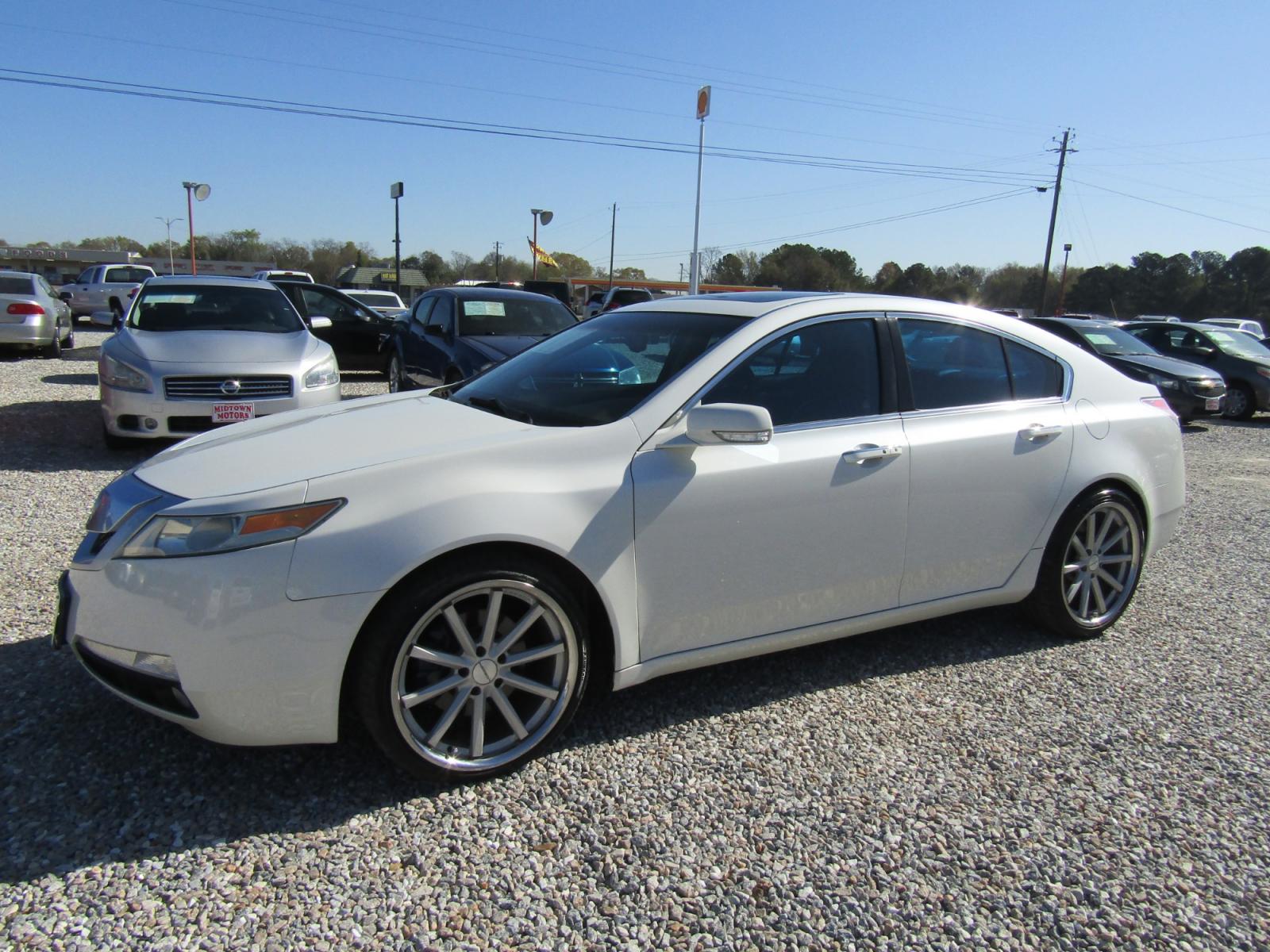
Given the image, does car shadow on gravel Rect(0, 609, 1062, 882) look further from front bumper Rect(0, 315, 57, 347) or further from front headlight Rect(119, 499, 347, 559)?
front bumper Rect(0, 315, 57, 347)

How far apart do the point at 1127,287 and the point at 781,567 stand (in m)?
71.4

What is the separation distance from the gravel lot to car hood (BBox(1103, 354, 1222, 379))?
10667 mm

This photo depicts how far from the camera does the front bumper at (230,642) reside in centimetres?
233

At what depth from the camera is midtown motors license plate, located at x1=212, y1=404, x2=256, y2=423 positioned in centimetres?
685

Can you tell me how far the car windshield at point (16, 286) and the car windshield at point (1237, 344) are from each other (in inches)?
802

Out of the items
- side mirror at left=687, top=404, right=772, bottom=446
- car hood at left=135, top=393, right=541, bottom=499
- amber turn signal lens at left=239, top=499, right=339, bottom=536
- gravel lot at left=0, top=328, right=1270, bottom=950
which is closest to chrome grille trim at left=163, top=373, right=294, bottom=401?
gravel lot at left=0, top=328, right=1270, bottom=950

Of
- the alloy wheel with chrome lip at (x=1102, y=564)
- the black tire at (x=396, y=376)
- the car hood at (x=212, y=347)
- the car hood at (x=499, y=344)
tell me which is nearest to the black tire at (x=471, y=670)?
the alloy wheel with chrome lip at (x=1102, y=564)

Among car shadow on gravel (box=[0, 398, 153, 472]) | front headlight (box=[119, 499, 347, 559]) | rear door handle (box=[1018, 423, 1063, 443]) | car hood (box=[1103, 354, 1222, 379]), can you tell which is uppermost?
rear door handle (box=[1018, 423, 1063, 443])

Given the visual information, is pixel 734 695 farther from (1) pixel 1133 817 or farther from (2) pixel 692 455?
(1) pixel 1133 817

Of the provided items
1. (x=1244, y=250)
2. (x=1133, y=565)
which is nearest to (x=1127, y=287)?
(x=1244, y=250)

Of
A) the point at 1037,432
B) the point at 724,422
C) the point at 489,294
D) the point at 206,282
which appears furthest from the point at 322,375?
the point at 1037,432

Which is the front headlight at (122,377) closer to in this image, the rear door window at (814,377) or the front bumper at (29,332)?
the rear door window at (814,377)

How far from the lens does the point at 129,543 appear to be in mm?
2488

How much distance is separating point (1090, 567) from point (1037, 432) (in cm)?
75
